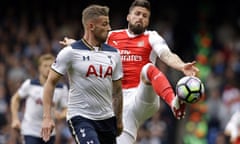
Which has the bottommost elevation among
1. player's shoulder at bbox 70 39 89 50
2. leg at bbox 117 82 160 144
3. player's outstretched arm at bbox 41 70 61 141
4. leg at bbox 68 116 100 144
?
leg at bbox 117 82 160 144

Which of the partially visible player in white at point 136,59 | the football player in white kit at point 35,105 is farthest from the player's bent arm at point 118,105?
the football player in white kit at point 35,105

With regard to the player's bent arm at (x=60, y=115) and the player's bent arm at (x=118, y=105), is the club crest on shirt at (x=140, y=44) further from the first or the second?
the player's bent arm at (x=60, y=115)

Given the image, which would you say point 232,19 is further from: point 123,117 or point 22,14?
point 123,117

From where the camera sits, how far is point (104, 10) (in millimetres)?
9844

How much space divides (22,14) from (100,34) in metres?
13.1

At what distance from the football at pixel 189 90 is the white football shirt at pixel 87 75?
89 centimetres

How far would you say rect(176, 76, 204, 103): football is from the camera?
9430mm

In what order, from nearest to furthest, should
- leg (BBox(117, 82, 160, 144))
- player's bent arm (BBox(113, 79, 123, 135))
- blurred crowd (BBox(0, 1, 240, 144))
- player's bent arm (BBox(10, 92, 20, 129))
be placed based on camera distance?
player's bent arm (BBox(113, 79, 123, 135))
leg (BBox(117, 82, 160, 144))
player's bent arm (BBox(10, 92, 20, 129))
blurred crowd (BBox(0, 1, 240, 144))

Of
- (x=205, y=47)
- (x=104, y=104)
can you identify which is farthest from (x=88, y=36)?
(x=205, y=47)

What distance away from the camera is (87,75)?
9773mm

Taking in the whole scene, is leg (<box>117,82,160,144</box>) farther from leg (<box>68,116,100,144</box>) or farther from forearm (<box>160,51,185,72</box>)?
leg (<box>68,116,100,144</box>)

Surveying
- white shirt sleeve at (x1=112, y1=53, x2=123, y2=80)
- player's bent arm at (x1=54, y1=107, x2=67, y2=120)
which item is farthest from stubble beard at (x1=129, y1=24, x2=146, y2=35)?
player's bent arm at (x1=54, y1=107, x2=67, y2=120)

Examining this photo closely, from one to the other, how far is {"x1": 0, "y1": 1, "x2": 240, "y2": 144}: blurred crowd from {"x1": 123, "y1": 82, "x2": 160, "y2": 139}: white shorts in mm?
6809

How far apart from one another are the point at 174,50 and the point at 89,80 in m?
12.1
